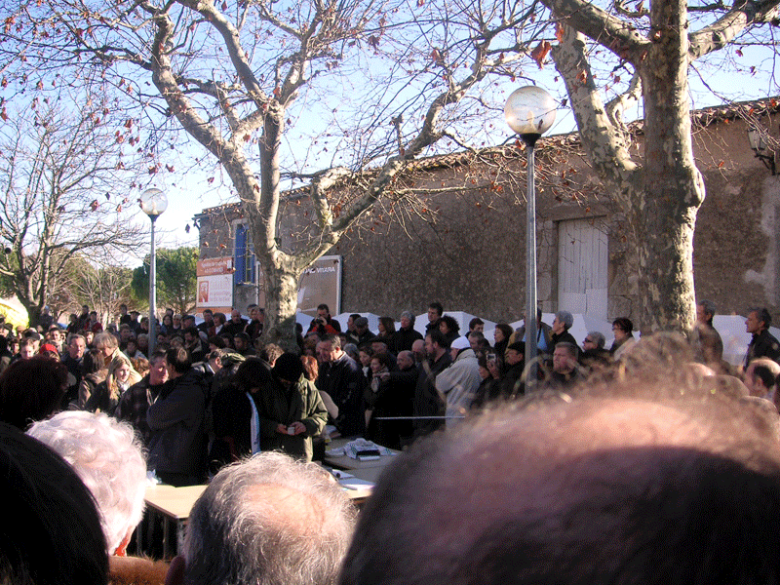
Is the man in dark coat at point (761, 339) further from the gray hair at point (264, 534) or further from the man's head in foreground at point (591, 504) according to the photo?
the man's head in foreground at point (591, 504)

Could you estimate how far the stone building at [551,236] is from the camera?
34.2 feet

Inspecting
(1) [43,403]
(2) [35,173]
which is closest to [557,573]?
(1) [43,403]

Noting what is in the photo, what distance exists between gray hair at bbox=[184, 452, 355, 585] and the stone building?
7914 mm

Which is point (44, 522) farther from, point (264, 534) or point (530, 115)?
point (530, 115)

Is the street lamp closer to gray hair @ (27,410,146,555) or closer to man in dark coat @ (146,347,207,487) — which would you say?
man in dark coat @ (146,347,207,487)

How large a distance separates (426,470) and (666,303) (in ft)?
17.8

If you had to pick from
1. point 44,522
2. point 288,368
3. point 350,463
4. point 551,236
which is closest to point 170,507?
point 288,368

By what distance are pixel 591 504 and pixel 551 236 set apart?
13.1 m

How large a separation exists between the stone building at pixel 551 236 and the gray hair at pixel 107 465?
787 centimetres

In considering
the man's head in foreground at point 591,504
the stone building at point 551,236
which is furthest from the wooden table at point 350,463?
the stone building at point 551,236

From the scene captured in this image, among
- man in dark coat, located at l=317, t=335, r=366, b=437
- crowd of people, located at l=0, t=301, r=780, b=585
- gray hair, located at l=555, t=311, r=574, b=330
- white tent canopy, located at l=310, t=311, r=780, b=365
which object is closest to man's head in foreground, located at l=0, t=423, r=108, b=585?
crowd of people, located at l=0, t=301, r=780, b=585

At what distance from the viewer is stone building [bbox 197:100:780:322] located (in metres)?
10.4

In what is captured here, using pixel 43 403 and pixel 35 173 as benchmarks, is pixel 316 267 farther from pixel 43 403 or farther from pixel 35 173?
pixel 43 403

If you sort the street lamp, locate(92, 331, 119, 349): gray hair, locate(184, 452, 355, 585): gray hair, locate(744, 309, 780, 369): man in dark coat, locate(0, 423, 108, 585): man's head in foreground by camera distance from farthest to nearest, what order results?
locate(92, 331, 119, 349): gray hair, locate(744, 309, 780, 369): man in dark coat, the street lamp, locate(184, 452, 355, 585): gray hair, locate(0, 423, 108, 585): man's head in foreground
